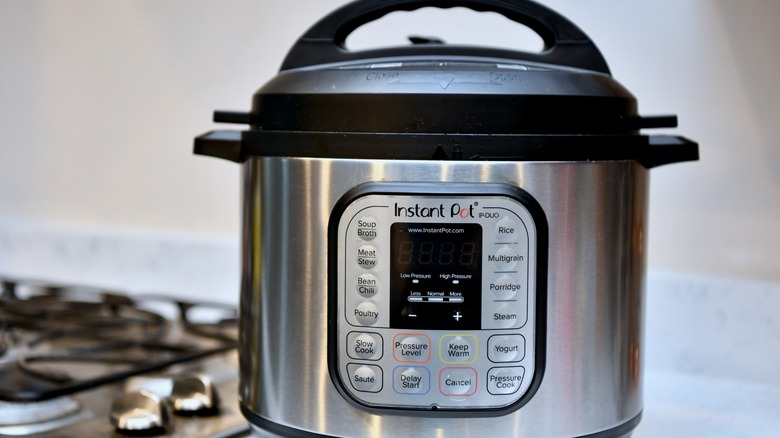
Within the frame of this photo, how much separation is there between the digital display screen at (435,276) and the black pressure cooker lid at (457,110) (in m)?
0.04

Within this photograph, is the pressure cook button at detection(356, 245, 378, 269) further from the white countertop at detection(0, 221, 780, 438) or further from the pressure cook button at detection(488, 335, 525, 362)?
the white countertop at detection(0, 221, 780, 438)

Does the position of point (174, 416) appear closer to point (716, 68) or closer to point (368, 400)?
point (368, 400)

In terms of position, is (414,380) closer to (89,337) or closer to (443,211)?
(443,211)

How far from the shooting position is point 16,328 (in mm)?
855

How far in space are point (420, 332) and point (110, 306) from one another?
571 millimetres

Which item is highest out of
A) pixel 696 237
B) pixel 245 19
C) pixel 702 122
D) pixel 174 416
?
pixel 245 19

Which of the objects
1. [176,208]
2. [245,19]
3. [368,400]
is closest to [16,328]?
[176,208]

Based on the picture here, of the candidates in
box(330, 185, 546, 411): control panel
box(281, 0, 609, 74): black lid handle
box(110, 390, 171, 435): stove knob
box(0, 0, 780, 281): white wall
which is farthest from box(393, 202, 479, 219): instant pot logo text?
box(0, 0, 780, 281): white wall

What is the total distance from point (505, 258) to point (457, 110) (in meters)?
0.09

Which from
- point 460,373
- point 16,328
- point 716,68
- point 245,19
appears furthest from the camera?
point 245,19

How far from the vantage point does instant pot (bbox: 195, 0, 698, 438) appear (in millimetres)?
468

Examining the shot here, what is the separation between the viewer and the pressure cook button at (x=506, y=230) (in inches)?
18.4

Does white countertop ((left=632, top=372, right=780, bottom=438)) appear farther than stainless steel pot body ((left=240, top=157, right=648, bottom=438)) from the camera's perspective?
Yes

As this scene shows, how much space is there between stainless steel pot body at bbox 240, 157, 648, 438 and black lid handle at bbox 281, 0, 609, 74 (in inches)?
3.2
